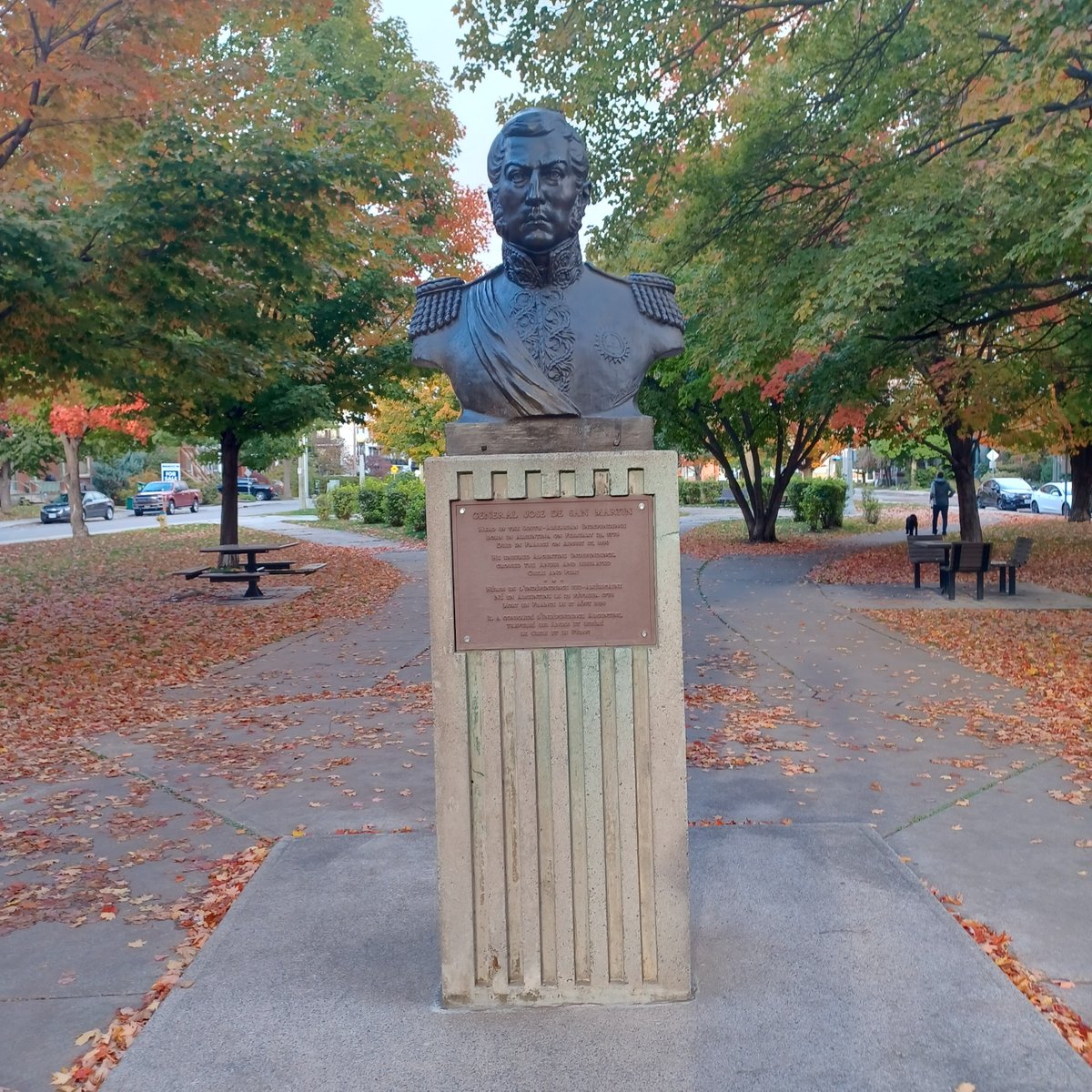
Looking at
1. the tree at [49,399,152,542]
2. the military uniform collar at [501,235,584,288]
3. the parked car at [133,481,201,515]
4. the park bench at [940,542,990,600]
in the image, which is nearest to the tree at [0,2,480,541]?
the tree at [49,399,152,542]

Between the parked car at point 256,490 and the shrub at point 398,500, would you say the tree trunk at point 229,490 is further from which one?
the parked car at point 256,490

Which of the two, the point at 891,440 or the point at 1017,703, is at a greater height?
the point at 891,440

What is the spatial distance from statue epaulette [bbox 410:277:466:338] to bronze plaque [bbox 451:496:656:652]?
2.63ft

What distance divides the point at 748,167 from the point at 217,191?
6.13m

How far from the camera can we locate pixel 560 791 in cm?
344

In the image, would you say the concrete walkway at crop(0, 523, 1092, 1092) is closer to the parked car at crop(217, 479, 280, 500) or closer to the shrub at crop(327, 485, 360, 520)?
the shrub at crop(327, 485, 360, 520)

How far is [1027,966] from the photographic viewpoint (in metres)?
3.71

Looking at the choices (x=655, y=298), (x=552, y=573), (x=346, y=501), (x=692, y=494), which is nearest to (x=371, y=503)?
(x=346, y=501)

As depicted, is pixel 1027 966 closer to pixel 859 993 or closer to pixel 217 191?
pixel 859 993

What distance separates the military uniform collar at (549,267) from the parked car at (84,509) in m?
38.8

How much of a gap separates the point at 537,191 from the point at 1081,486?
29.8 metres

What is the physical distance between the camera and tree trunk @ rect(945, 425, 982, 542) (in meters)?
19.7

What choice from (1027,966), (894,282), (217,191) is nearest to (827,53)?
(894,282)

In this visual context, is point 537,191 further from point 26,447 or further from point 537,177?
point 26,447
